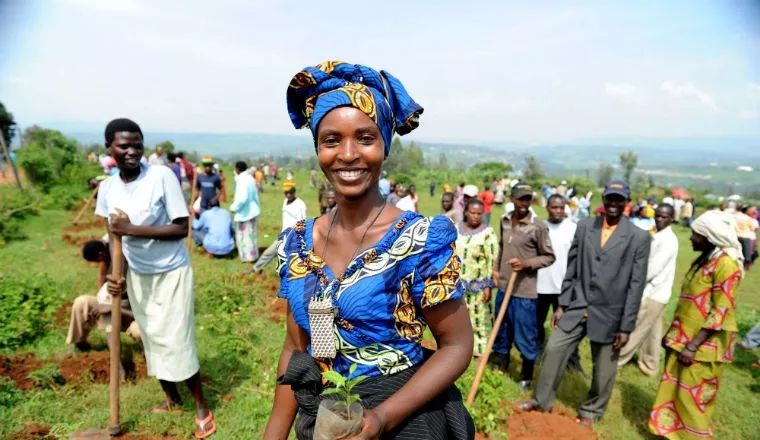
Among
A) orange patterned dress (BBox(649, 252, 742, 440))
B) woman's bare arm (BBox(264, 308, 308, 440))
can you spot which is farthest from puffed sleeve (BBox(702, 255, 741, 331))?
woman's bare arm (BBox(264, 308, 308, 440))

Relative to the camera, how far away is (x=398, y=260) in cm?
126

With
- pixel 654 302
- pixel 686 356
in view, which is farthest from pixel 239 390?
pixel 654 302

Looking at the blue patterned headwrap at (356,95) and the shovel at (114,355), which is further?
the shovel at (114,355)

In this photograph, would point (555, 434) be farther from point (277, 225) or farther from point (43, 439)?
point (277, 225)

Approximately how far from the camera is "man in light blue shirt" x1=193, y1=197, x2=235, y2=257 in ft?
28.5

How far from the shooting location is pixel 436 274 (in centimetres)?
126

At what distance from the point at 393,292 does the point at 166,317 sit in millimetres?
2578

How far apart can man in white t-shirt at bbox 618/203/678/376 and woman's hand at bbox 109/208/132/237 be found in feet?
16.6

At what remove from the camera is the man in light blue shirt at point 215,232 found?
28.5 feet

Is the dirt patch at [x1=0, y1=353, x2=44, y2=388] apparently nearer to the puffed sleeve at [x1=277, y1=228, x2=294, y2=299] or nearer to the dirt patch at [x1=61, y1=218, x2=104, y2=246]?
the puffed sleeve at [x1=277, y1=228, x2=294, y2=299]

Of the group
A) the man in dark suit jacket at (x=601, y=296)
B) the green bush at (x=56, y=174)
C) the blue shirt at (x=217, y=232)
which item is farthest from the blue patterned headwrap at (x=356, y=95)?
the green bush at (x=56, y=174)

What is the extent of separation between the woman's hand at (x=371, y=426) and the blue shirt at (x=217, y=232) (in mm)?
8227

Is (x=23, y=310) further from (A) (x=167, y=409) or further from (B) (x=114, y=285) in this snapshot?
(B) (x=114, y=285)

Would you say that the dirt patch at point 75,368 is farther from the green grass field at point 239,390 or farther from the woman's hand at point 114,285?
the woman's hand at point 114,285
